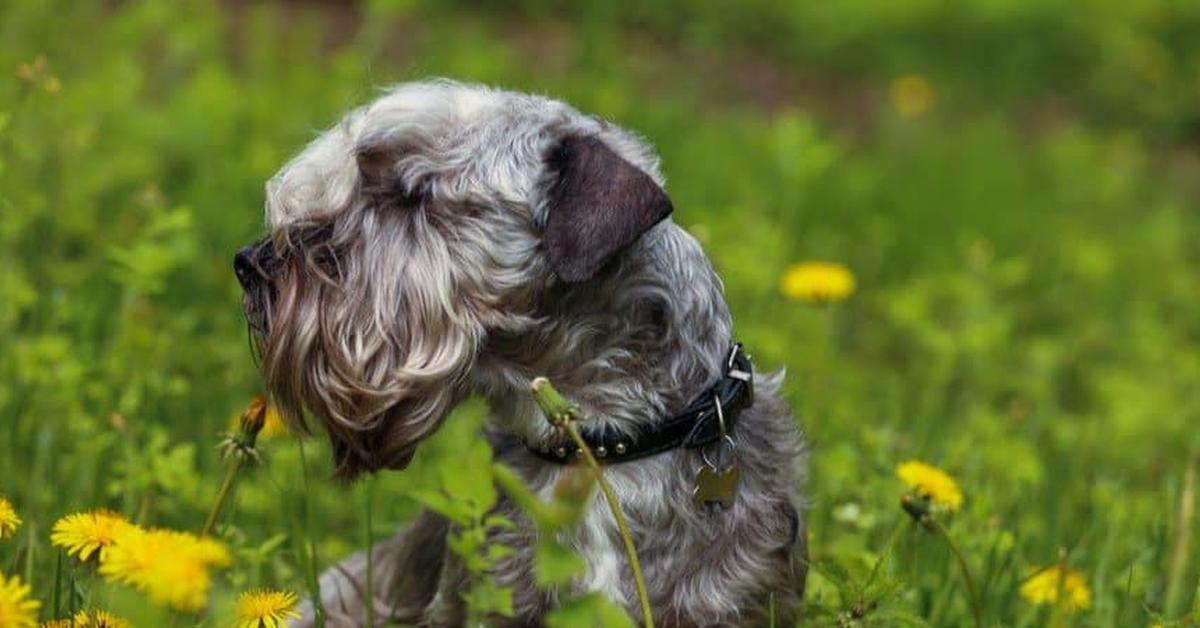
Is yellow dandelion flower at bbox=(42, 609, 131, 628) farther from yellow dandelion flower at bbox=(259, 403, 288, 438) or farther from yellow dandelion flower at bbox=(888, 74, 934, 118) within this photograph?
yellow dandelion flower at bbox=(888, 74, 934, 118)

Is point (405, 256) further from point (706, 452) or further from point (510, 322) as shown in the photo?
point (706, 452)

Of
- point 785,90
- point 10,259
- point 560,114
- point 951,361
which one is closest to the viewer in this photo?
point 560,114

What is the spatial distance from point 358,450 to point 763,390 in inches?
36.5

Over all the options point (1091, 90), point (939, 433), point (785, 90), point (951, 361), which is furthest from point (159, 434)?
point (1091, 90)

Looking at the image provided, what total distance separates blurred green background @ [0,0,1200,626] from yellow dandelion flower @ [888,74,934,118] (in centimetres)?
4

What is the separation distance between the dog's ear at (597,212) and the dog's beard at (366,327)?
0.82 feet

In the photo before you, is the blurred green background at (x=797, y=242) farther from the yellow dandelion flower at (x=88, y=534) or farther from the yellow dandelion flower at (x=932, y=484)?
the yellow dandelion flower at (x=88, y=534)

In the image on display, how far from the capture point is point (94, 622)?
2854 millimetres

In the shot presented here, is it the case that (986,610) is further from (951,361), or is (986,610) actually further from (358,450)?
(951,361)

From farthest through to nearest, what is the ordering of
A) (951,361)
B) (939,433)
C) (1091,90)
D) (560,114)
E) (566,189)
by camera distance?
(1091,90) → (951,361) → (939,433) → (560,114) → (566,189)

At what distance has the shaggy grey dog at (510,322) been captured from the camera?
3584mm

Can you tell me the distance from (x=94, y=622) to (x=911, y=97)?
8.88 m

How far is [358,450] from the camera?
368 cm

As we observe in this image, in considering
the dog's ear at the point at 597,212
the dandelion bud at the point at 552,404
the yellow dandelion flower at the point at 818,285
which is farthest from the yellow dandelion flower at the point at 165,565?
the yellow dandelion flower at the point at 818,285
